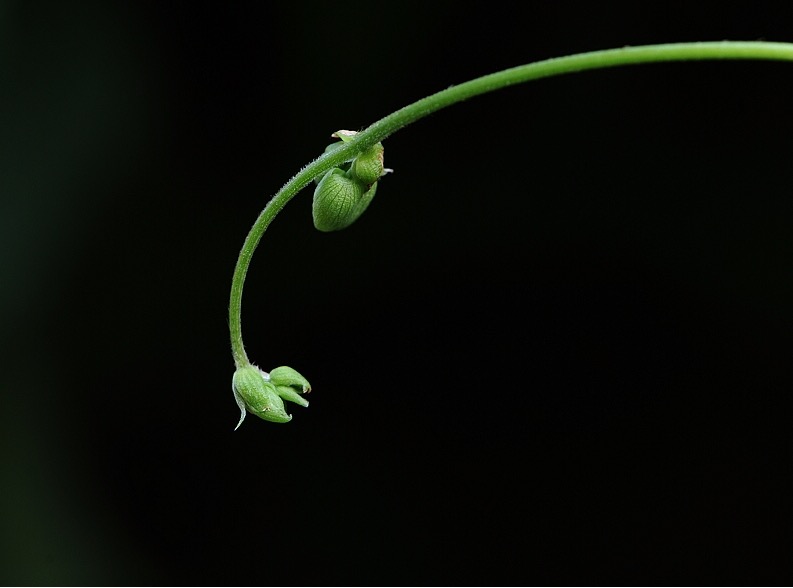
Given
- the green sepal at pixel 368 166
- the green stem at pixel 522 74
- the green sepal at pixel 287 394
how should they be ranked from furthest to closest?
the green sepal at pixel 287 394 → the green sepal at pixel 368 166 → the green stem at pixel 522 74

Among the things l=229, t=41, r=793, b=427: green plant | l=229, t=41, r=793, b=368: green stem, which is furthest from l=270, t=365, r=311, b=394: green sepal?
l=229, t=41, r=793, b=368: green stem

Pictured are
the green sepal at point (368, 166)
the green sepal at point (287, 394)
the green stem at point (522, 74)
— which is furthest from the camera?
the green sepal at point (287, 394)

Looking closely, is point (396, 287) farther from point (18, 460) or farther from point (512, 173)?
point (18, 460)

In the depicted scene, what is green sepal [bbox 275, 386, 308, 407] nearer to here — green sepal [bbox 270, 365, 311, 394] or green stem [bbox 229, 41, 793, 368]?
green sepal [bbox 270, 365, 311, 394]

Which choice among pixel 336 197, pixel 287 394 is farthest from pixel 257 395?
pixel 336 197

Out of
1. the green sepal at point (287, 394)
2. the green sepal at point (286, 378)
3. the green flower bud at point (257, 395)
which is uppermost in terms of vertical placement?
the green sepal at point (286, 378)

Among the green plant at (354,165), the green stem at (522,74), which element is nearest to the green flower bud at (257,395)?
the green plant at (354,165)

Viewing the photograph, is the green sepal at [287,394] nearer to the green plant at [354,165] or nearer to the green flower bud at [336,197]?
the green plant at [354,165]

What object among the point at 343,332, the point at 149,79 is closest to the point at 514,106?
the point at 343,332
